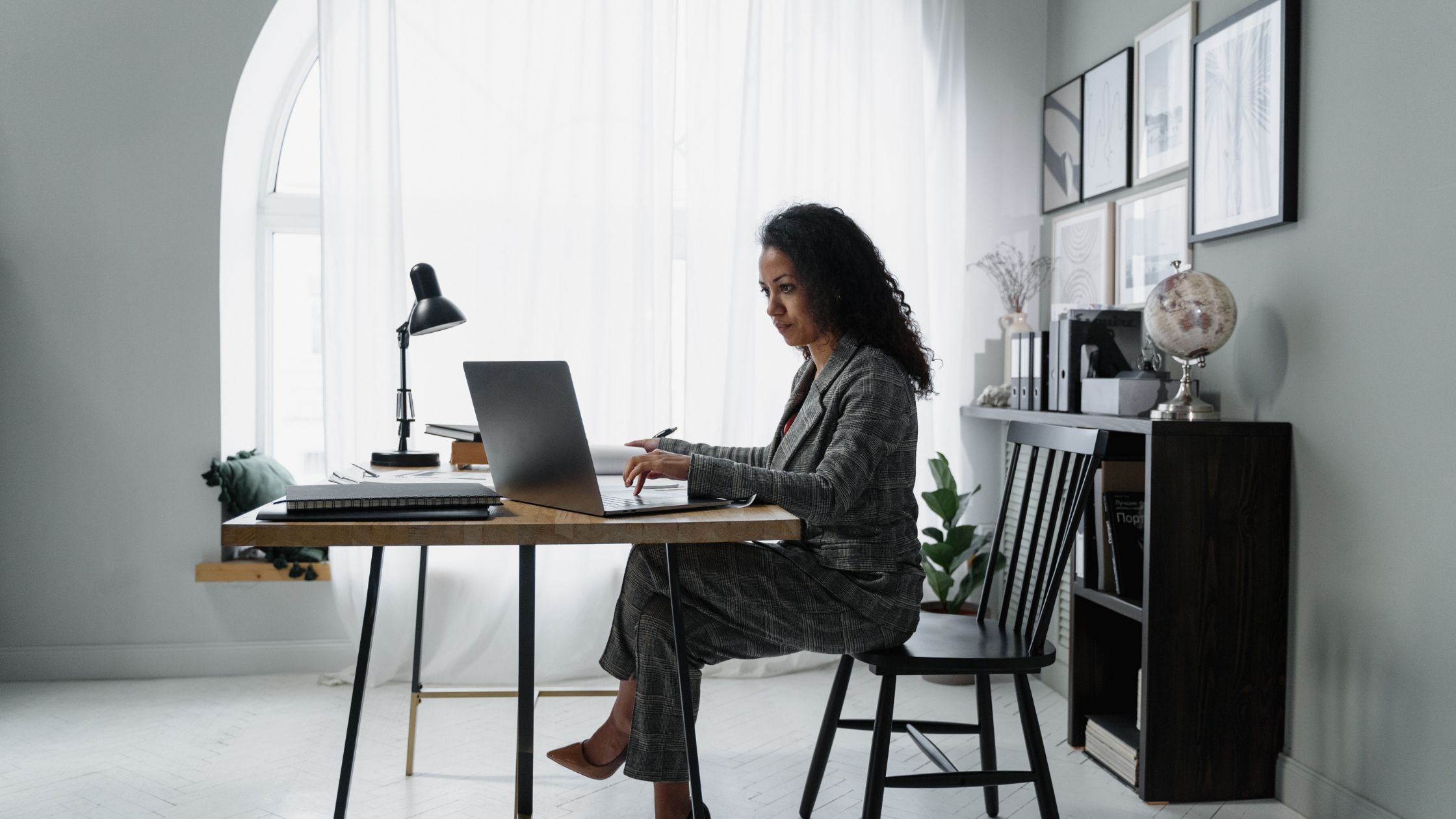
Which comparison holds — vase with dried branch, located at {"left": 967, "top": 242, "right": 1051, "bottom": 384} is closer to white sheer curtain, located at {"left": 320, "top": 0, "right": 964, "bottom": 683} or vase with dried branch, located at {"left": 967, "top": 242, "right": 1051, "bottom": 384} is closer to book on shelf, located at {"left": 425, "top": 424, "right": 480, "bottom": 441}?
white sheer curtain, located at {"left": 320, "top": 0, "right": 964, "bottom": 683}

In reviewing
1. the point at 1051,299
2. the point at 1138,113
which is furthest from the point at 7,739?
the point at 1138,113

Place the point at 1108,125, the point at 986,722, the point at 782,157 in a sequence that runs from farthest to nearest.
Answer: the point at 782,157
the point at 1108,125
the point at 986,722

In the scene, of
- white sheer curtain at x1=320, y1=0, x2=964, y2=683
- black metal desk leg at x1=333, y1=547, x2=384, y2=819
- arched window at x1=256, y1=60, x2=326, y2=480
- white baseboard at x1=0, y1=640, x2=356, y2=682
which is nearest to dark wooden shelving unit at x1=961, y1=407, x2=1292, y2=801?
white sheer curtain at x1=320, y1=0, x2=964, y2=683

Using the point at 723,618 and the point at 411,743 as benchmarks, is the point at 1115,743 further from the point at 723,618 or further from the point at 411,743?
the point at 411,743

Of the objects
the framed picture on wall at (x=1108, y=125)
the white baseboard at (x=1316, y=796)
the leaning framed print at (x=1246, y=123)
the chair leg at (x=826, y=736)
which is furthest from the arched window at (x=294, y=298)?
the white baseboard at (x=1316, y=796)

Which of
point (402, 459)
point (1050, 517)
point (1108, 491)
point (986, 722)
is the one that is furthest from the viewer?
point (1108, 491)

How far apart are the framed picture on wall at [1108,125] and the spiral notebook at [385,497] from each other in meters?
2.17

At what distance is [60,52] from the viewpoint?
3.01 metres

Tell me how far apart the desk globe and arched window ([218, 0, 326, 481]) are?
8.40ft

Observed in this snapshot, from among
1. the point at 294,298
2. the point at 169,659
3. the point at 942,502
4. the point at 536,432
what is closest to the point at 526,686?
the point at 536,432

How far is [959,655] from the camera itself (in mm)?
1713

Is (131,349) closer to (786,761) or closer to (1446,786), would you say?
(786,761)

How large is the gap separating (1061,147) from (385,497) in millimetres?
2567

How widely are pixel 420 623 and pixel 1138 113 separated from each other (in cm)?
234
